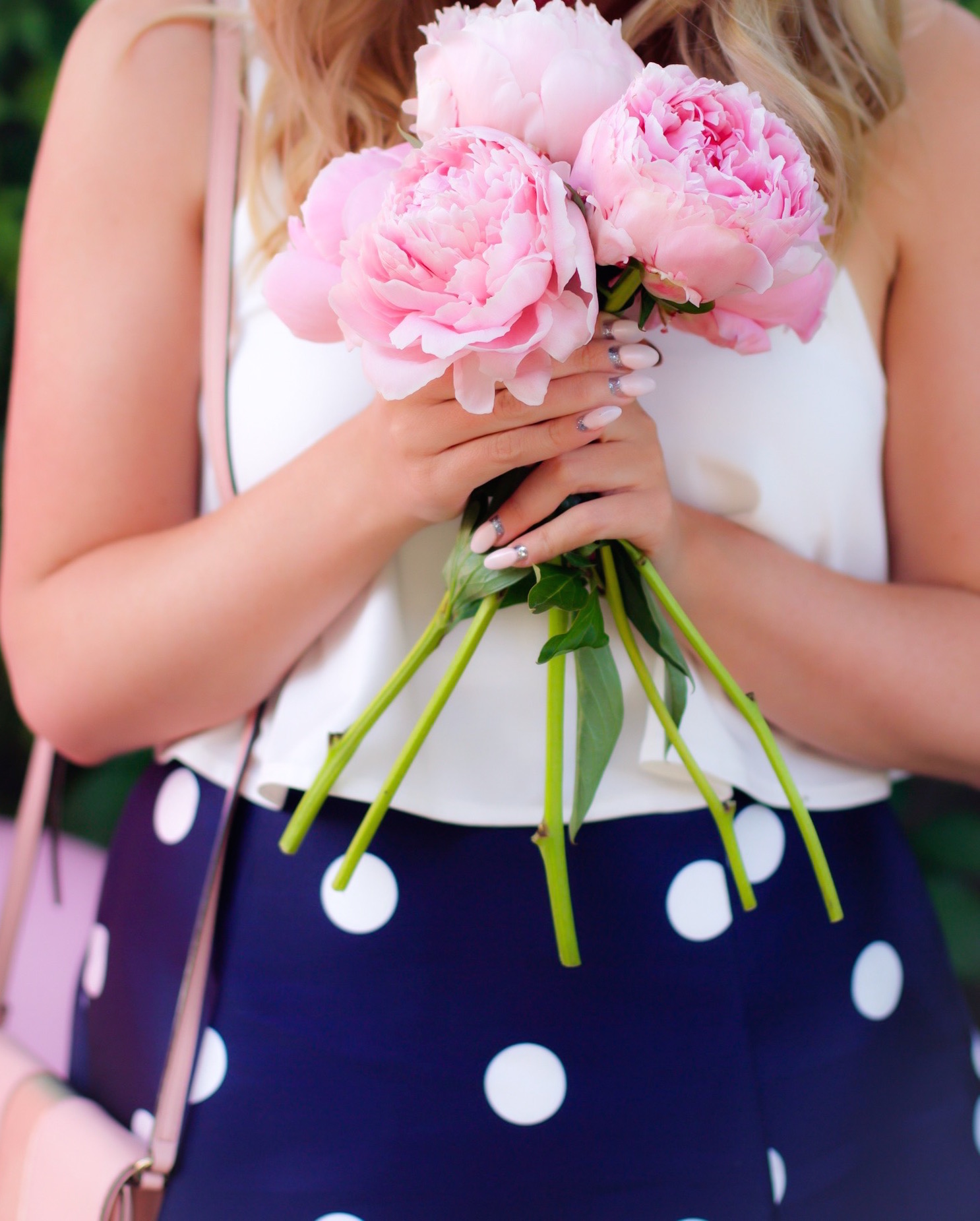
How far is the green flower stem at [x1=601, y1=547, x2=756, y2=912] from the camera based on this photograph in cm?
66

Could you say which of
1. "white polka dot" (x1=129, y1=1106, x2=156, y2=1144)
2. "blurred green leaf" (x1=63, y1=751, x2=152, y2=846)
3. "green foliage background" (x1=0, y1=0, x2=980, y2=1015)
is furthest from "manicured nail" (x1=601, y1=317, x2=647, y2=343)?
"blurred green leaf" (x1=63, y1=751, x2=152, y2=846)

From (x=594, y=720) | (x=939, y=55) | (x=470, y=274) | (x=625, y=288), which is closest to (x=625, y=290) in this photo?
(x=625, y=288)

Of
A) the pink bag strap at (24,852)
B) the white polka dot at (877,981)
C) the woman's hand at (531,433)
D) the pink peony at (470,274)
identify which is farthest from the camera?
the pink bag strap at (24,852)

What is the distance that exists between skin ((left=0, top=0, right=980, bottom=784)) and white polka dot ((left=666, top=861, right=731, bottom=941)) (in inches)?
5.5

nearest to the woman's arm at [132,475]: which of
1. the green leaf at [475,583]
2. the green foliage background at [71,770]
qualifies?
the green leaf at [475,583]

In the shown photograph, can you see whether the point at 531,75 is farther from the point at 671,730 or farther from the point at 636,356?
the point at 671,730

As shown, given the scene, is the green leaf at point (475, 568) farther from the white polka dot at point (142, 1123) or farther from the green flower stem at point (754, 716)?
the white polka dot at point (142, 1123)

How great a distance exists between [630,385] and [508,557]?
0.40 feet

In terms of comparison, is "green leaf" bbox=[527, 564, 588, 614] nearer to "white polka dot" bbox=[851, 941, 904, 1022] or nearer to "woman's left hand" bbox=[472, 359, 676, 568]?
"woman's left hand" bbox=[472, 359, 676, 568]

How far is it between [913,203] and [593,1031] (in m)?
0.67

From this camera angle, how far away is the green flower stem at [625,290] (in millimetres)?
584

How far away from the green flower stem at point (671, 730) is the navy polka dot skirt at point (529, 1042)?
4.4 inches

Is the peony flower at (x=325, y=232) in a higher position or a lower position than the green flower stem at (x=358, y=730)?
higher

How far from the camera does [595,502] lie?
0.66 m
